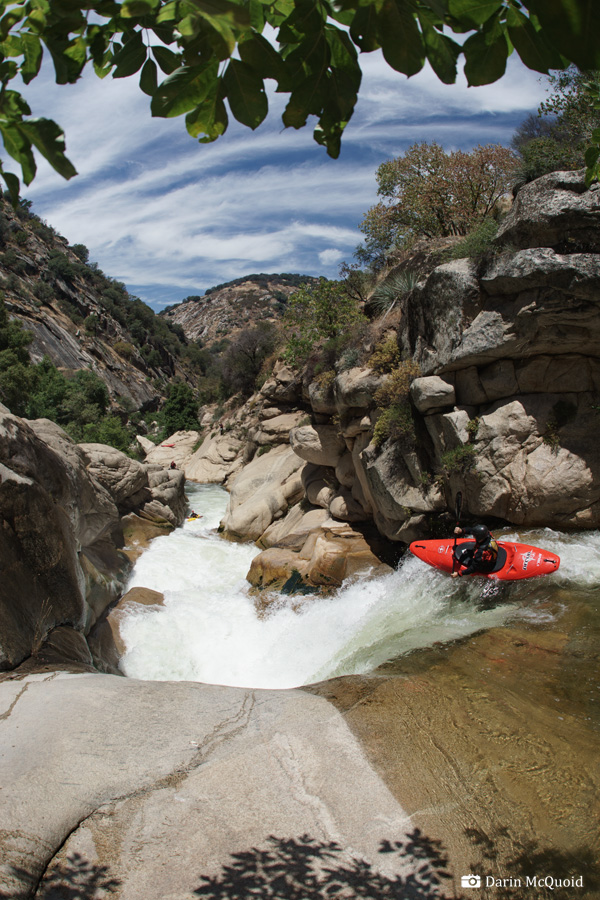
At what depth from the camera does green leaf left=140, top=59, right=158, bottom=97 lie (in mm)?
1652

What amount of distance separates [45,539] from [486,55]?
7.50 meters

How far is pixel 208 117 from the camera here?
1.56 metres

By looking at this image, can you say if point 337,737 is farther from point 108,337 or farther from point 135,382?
point 108,337

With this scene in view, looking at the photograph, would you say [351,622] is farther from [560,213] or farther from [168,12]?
[168,12]

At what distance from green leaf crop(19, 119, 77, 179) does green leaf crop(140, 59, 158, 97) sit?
34 cm

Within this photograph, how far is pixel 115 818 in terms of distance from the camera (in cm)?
335

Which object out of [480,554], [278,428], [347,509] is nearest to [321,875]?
[480,554]

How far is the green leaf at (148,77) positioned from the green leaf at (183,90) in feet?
0.76

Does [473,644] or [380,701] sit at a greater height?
[380,701]

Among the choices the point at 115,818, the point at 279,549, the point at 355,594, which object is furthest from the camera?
the point at 279,549

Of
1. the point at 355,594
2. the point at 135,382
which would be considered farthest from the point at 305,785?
the point at 135,382

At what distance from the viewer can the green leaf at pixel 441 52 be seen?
1.52 meters

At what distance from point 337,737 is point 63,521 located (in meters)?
5.65

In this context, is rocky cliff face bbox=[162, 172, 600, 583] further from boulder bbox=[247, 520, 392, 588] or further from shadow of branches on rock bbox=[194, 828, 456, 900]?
shadow of branches on rock bbox=[194, 828, 456, 900]
